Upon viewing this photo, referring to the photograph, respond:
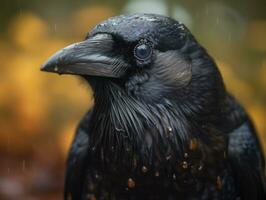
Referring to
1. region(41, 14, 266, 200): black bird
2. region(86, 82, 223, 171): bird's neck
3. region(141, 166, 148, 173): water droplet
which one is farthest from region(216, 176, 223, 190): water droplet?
region(141, 166, 148, 173): water droplet

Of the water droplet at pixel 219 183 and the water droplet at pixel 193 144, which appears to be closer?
the water droplet at pixel 193 144

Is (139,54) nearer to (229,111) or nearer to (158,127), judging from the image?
(158,127)

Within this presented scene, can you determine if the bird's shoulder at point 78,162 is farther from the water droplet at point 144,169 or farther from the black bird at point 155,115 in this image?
the water droplet at point 144,169

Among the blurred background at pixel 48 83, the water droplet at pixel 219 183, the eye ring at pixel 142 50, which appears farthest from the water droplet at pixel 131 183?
the blurred background at pixel 48 83

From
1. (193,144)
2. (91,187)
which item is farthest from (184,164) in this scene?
(91,187)

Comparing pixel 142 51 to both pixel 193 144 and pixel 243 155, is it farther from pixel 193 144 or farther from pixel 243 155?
pixel 243 155

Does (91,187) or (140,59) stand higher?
(140,59)

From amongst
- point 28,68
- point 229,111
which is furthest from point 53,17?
point 229,111
